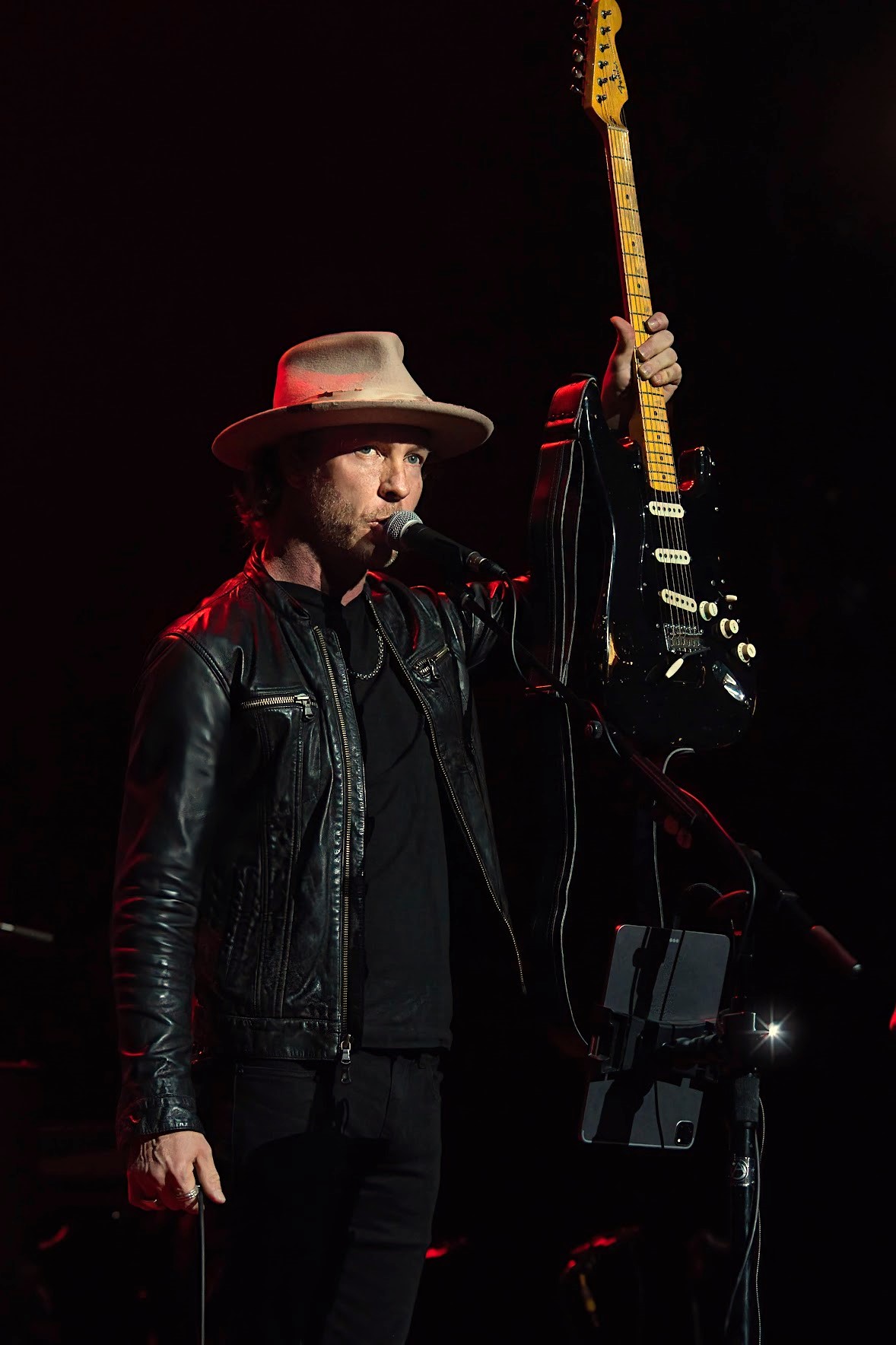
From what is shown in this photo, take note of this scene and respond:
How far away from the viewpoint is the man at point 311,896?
6.74ft

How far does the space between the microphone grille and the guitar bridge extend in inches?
17.2

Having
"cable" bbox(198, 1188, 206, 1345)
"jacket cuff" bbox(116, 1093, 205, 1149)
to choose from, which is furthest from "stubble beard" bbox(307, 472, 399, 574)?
"cable" bbox(198, 1188, 206, 1345)

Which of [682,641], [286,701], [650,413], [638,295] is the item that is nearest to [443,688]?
[286,701]

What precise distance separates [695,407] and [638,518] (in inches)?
47.2

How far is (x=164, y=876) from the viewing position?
6.87 ft

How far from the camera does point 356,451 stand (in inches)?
95.7

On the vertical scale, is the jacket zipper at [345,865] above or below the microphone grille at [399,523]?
→ below

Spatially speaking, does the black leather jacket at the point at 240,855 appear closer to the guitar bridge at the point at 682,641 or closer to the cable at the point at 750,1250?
the guitar bridge at the point at 682,641

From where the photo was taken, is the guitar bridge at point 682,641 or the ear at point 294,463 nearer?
the guitar bridge at point 682,641

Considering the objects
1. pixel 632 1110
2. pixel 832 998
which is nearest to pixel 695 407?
pixel 832 998

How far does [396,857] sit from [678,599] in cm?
61

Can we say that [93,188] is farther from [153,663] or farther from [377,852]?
[377,852]

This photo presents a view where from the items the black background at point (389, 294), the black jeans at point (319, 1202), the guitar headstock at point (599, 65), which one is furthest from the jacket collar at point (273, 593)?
the black background at point (389, 294)

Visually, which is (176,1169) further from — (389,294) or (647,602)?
(389,294)
